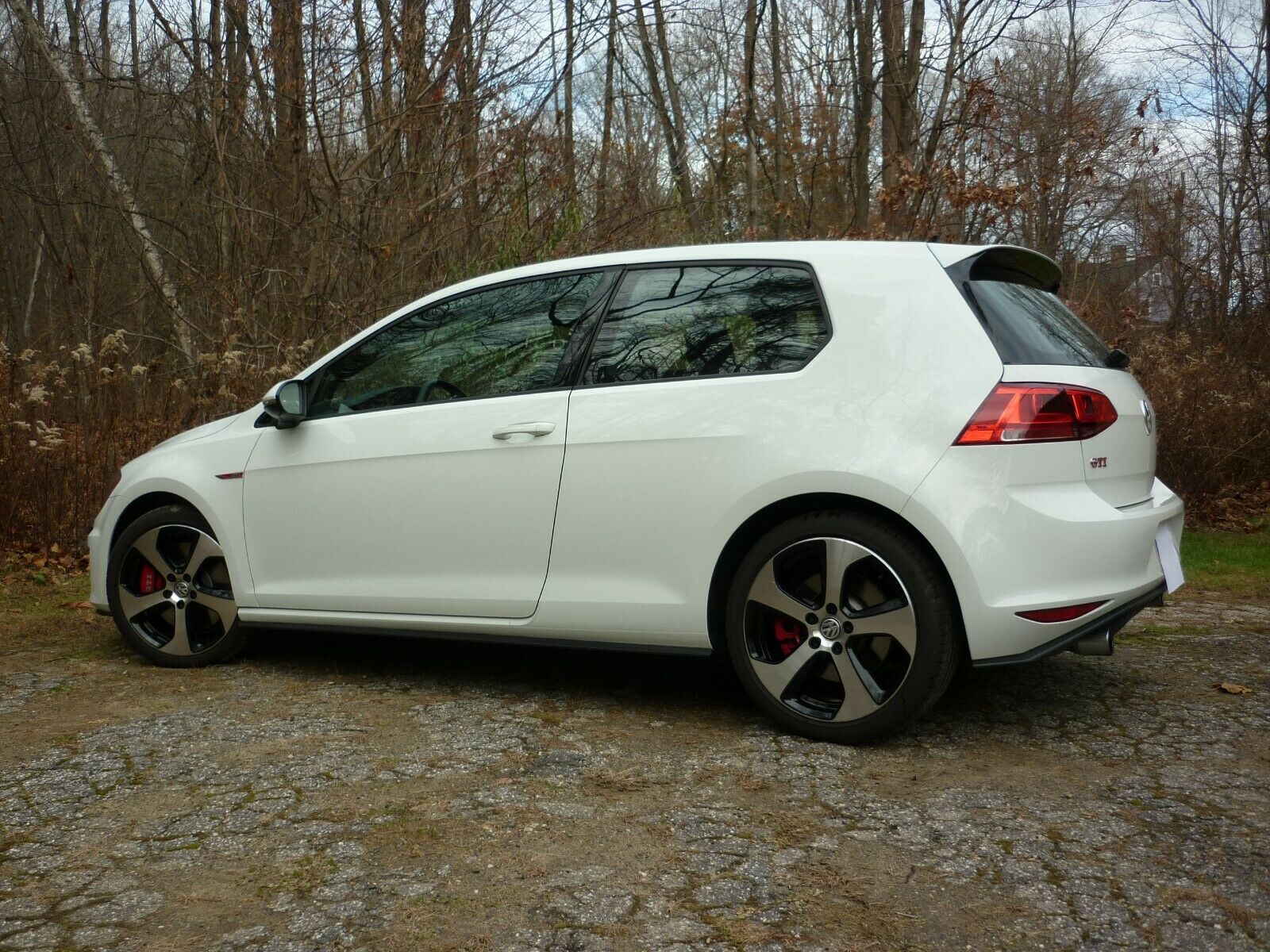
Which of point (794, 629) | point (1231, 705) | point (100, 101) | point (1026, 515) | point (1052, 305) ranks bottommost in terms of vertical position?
point (1231, 705)

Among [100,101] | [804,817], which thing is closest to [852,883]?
[804,817]

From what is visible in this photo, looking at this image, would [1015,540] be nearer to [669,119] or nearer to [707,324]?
[707,324]

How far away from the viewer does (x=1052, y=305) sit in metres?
4.32

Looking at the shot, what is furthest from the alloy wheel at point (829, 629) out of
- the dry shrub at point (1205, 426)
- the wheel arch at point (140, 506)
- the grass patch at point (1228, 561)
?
the dry shrub at point (1205, 426)

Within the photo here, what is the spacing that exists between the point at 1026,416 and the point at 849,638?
885 mm

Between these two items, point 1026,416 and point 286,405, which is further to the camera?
point 286,405

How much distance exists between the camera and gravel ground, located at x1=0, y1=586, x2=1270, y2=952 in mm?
2707

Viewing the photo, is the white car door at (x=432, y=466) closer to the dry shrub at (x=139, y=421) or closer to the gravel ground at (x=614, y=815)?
the gravel ground at (x=614, y=815)

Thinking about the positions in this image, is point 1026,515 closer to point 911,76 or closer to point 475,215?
point 475,215

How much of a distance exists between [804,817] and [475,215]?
25.4ft

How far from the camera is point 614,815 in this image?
3393 mm

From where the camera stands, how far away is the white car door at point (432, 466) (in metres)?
4.45

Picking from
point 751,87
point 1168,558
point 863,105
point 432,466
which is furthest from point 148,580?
point 863,105

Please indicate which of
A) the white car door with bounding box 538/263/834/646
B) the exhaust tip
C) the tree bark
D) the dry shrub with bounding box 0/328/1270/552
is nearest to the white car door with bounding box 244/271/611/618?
the white car door with bounding box 538/263/834/646
